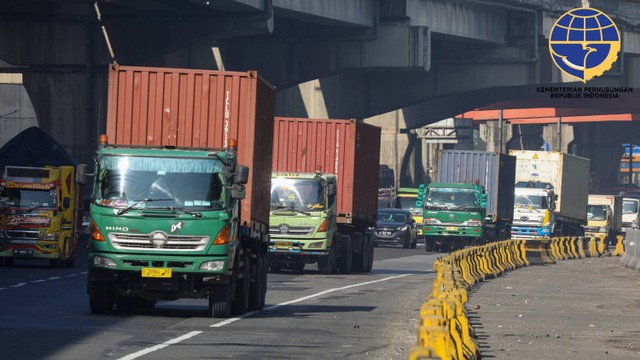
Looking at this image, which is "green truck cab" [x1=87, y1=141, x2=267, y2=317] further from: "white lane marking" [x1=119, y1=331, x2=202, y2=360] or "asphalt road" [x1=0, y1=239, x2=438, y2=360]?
"white lane marking" [x1=119, y1=331, x2=202, y2=360]

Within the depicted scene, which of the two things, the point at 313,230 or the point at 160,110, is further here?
the point at 313,230

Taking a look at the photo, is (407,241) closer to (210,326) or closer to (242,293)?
(242,293)

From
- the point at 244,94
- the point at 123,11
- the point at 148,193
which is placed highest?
the point at 123,11

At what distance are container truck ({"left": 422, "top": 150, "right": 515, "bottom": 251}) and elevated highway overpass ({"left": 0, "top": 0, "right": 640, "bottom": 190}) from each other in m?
4.16

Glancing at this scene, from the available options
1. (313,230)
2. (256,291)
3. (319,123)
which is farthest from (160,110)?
(319,123)

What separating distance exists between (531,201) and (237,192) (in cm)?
4549

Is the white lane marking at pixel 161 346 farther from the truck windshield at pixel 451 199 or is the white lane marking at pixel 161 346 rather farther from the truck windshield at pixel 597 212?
the truck windshield at pixel 597 212

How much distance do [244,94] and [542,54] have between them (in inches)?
1885

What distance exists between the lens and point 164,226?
20312 millimetres

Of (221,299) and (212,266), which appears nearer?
(212,266)

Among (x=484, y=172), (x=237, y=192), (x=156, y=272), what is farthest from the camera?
(x=484, y=172)

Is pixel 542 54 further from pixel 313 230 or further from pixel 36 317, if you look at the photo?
pixel 36 317

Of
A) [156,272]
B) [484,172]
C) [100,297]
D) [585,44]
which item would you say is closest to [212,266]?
[156,272]

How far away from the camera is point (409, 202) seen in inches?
2992
